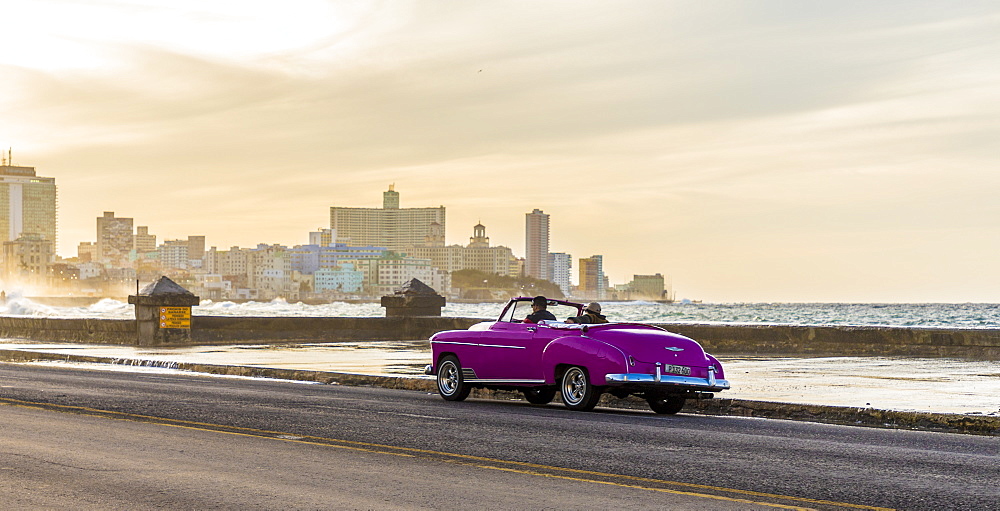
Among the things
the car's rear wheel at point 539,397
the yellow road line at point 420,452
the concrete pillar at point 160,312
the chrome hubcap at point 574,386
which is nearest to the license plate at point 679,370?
the chrome hubcap at point 574,386

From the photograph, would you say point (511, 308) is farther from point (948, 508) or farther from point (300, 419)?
point (948, 508)

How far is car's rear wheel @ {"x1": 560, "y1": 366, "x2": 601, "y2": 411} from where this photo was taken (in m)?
15.1

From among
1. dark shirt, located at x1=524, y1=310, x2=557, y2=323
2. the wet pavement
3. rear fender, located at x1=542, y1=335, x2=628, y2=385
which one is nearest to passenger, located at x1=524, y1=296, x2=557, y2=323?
dark shirt, located at x1=524, y1=310, x2=557, y2=323

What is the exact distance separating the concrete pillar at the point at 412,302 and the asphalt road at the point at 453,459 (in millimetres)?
22178

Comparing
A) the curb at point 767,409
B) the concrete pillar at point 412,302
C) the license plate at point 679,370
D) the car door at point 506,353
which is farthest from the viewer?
the concrete pillar at point 412,302

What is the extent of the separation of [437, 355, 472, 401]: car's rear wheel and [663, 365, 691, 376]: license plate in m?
3.28

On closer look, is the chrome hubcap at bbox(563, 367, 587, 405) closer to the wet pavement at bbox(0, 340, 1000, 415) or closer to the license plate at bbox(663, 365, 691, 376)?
the license plate at bbox(663, 365, 691, 376)

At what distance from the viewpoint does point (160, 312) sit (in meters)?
33.2

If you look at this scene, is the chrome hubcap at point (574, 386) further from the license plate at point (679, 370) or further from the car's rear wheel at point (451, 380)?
the car's rear wheel at point (451, 380)

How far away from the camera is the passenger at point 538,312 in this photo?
16312mm

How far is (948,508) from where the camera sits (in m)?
7.78

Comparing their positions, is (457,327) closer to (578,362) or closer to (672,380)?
(578,362)

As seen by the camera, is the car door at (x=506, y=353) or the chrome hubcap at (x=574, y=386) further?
the car door at (x=506, y=353)

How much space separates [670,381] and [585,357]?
44.8 inches
